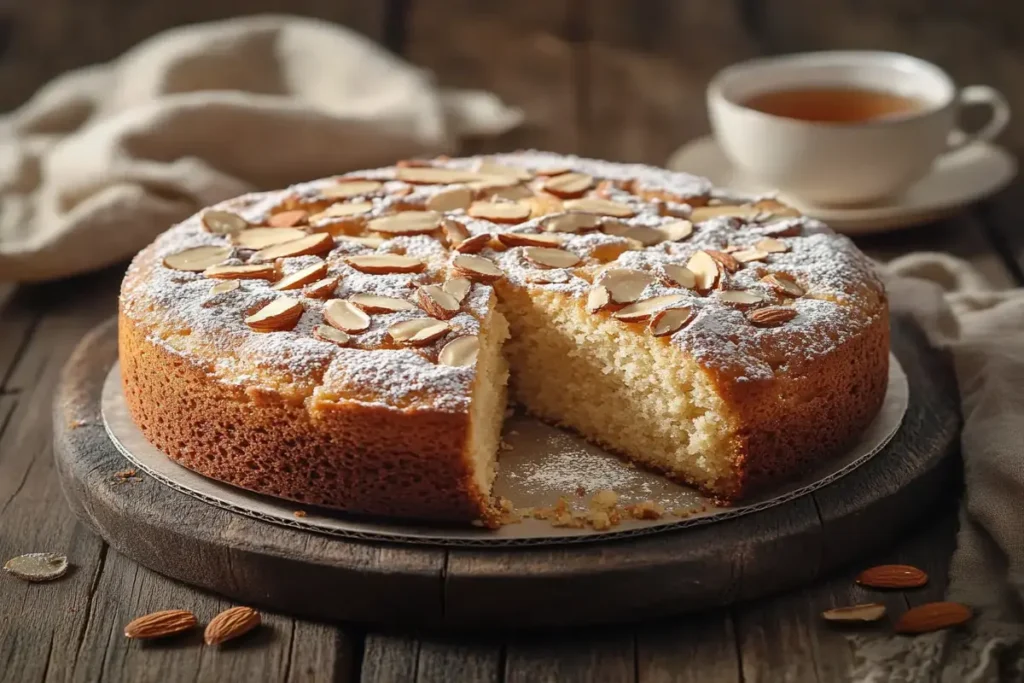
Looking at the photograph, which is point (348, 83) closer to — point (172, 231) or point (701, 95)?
point (701, 95)

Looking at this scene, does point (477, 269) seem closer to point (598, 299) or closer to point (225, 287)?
point (598, 299)

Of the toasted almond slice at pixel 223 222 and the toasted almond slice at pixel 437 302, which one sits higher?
the toasted almond slice at pixel 437 302

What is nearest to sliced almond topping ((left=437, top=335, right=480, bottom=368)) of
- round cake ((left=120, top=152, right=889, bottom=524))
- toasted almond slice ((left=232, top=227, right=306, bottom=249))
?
round cake ((left=120, top=152, right=889, bottom=524))

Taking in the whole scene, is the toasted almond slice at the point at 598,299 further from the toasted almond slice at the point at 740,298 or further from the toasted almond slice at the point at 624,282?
the toasted almond slice at the point at 740,298

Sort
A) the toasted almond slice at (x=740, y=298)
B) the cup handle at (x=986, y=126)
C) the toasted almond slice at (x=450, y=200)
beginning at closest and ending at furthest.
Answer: the toasted almond slice at (x=740, y=298) < the toasted almond slice at (x=450, y=200) < the cup handle at (x=986, y=126)

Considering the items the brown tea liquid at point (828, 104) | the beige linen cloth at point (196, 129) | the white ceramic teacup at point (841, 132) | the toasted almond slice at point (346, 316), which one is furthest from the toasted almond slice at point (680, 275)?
the beige linen cloth at point (196, 129)

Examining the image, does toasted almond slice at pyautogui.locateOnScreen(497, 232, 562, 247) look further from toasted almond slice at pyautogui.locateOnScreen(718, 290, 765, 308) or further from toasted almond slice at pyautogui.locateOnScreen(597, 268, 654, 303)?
toasted almond slice at pyautogui.locateOnScreen(718, 290, 765, 308)
